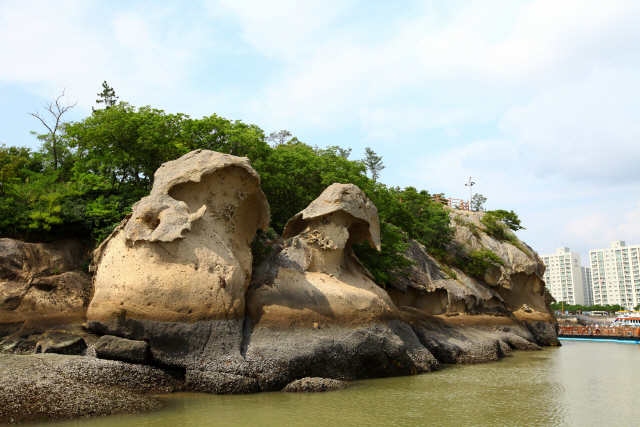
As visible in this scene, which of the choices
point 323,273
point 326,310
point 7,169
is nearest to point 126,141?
point 7,169

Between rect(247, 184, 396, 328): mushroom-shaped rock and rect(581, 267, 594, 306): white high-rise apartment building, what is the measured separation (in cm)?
11364

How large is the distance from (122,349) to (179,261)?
89.7 inches

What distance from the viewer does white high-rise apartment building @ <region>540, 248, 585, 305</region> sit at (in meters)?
109

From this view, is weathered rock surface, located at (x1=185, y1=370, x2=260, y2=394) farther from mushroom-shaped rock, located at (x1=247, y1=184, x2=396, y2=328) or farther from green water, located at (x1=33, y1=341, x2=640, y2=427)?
mushroom-shaped rock, located at (x1=247, y1=184, x2=396, y2=328)

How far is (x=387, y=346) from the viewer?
543 inches

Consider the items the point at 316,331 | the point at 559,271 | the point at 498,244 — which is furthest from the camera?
the point at 559,271

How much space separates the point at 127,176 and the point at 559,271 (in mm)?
112356

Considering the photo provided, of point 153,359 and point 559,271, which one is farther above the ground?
point 559,271

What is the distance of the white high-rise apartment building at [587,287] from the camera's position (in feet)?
372

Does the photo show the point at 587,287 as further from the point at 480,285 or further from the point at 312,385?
the point at 312,385

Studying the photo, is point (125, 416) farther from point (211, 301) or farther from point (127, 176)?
point (127, 176)

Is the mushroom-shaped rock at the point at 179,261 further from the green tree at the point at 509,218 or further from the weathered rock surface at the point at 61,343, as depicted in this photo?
the green tree at the point at 509,218

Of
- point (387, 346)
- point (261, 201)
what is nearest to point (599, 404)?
point (387, 346)

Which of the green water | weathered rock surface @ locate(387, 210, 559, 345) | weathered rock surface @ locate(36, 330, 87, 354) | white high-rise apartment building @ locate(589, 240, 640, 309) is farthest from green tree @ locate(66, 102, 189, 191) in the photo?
white high-rise apartment building @ locate(589, 240, 640, 309)
